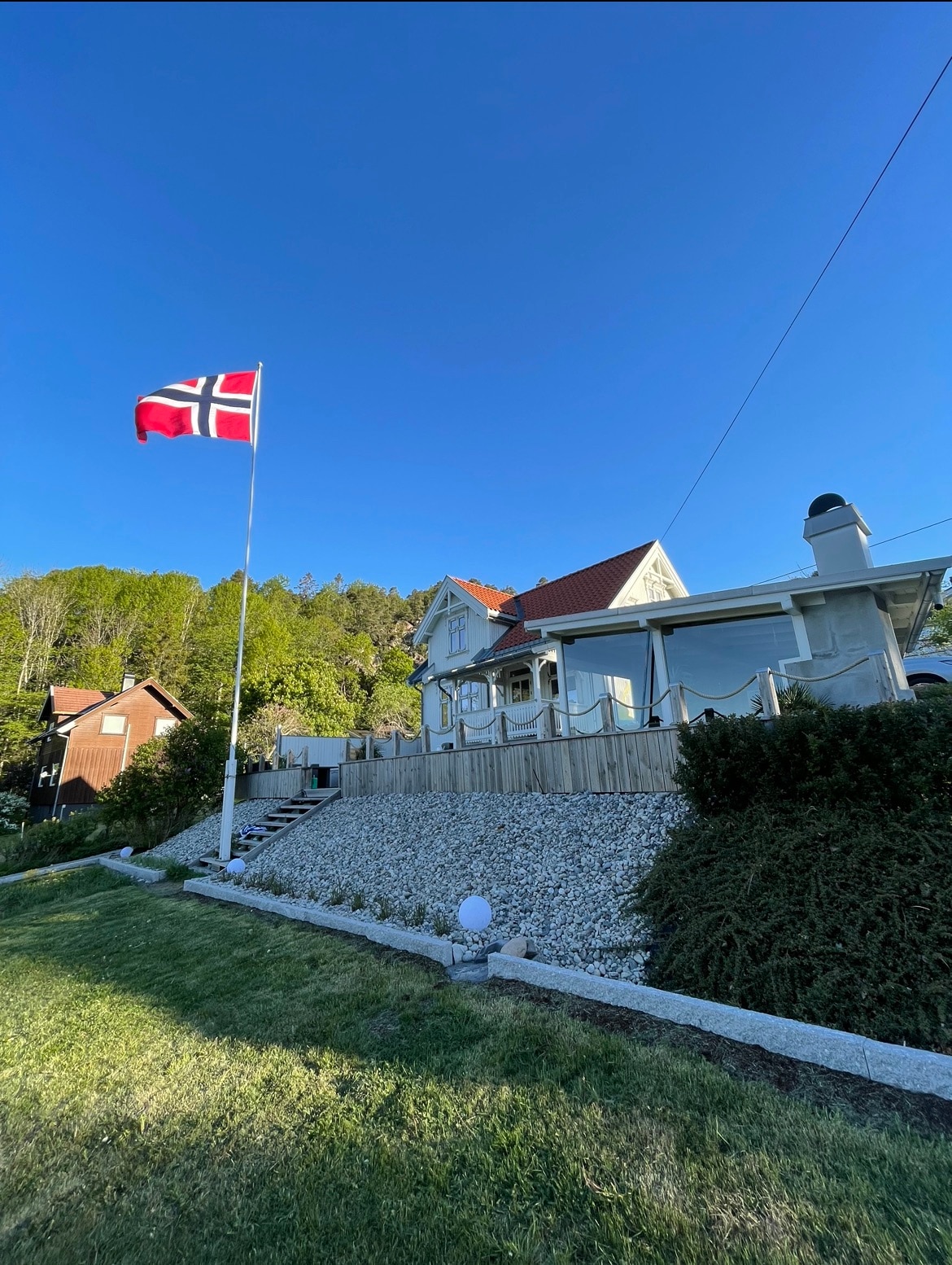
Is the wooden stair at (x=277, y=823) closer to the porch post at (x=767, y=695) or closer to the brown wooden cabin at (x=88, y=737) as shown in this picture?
the porch post at (x=767, y=695)

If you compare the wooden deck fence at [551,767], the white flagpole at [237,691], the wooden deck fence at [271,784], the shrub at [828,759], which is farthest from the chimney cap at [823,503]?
the wooden deck fence at [271,784]

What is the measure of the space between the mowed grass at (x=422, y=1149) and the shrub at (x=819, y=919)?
1.00 meters

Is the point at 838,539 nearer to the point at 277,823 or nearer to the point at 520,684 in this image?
the point at 520,684

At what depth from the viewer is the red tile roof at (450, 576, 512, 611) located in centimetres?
1903

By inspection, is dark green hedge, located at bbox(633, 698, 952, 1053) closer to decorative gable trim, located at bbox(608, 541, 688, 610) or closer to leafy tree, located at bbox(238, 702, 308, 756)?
decorative gable trim, located at bbox(608, 541, 688, 610)

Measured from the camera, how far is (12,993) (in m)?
5.35

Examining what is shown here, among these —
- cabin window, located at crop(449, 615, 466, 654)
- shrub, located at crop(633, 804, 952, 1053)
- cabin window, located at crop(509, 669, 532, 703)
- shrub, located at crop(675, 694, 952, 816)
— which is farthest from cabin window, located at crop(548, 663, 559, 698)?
shrub, located at crop(633, 804, 952, 1053)

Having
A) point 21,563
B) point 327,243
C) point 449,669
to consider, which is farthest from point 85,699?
point 327,243

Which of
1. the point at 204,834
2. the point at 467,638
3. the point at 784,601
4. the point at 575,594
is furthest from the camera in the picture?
the point at 467,638

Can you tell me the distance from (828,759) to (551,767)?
4.73 metres

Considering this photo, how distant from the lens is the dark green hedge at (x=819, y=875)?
3.60 m

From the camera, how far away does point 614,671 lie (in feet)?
39.6

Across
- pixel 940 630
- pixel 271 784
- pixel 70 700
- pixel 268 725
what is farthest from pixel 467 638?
pixel 70 700

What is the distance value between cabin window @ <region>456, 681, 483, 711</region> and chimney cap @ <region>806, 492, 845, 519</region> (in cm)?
1115
